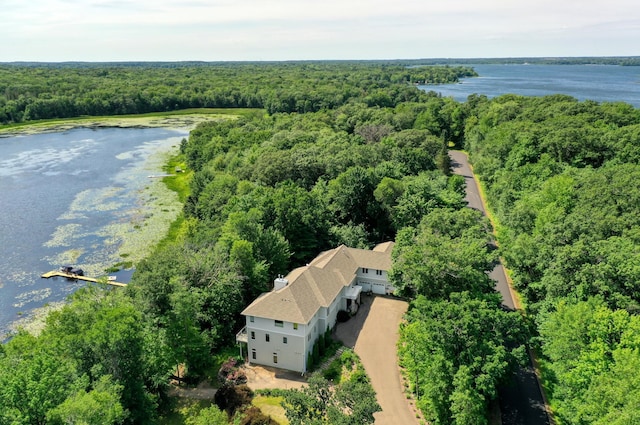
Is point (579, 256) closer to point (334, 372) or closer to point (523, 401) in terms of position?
point (523, 401)

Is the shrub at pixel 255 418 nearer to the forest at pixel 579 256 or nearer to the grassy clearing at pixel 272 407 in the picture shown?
the grassy clearing at pixel 272 407

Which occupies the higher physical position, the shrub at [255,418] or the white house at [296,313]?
the white house at [296,313]

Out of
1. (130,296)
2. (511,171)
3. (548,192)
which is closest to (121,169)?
(130,296)

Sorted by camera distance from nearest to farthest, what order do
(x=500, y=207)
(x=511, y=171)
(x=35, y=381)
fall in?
(x=35, y=381)
(x=500, y=207)
(x=511, y=171)

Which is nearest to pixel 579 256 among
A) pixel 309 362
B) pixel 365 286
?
pixel 365 286

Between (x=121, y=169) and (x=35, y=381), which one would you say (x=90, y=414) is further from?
(x=121, y=169)

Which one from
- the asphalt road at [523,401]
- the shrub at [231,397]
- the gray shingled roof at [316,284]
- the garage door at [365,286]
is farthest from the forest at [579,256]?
the shrub at [231,397]
